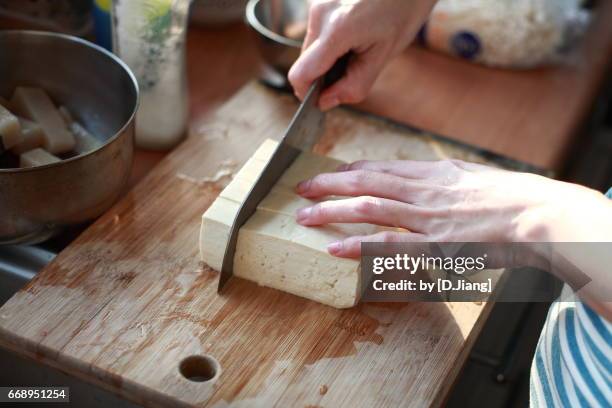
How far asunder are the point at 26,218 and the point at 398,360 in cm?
59

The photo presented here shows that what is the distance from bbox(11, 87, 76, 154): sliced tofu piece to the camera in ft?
4.13

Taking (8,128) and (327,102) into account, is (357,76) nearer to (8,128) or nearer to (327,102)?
(327,102)

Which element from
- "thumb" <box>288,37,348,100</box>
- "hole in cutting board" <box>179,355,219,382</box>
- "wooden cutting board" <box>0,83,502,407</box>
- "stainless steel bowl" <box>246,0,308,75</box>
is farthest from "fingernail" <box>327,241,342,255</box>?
"stainless steel bowl" <box>246,0,308,75</box>

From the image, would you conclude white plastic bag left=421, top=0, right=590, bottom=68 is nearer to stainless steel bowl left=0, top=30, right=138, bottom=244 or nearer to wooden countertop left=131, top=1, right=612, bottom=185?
wooden countertop left=131, top=1, right=612, bottom=185

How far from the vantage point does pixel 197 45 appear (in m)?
1.77

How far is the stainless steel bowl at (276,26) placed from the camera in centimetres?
154

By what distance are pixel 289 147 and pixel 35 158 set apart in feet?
1.35

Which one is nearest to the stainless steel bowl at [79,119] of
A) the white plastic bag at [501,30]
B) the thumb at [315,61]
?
the thumb at [315,61]

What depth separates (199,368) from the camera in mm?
1067

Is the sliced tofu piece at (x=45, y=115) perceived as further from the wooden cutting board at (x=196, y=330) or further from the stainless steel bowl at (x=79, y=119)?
the wooden cutting board at (x=196, y=330)

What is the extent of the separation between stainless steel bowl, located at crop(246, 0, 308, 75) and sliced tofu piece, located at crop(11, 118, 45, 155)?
52 centimetres

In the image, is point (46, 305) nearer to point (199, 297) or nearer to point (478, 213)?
point (199, 297)

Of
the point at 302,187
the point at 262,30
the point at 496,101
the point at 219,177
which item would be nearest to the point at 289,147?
the point at 302,187

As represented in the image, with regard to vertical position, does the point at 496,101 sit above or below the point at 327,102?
below
